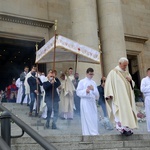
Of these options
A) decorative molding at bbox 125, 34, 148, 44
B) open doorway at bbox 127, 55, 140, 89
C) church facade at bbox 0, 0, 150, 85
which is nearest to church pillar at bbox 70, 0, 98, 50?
church facade at bbox 0, 0, 150, 85

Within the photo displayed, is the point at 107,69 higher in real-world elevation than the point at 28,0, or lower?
lower

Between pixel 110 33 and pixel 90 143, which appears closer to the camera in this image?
pixel 90 143

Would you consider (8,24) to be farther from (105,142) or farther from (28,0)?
(105,142)

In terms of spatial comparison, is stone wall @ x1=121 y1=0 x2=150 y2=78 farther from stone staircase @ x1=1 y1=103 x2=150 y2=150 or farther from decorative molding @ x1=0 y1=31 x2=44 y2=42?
stone staircase @ x1=1 y1=103 x2=150 y2=150

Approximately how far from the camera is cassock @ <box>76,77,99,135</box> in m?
7.55

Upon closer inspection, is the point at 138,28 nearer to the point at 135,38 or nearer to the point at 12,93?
the point at 135,38

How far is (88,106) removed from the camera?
7809 millimetres

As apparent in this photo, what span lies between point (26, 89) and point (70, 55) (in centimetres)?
207

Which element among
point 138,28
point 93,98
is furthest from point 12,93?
point 138,28

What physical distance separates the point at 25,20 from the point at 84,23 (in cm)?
322

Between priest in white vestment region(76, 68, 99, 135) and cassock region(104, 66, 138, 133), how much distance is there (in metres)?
0.72

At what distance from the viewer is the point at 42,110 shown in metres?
9.84

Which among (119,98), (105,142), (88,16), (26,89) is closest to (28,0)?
(88,16)

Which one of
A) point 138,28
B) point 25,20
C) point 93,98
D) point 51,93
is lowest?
point 93,98
